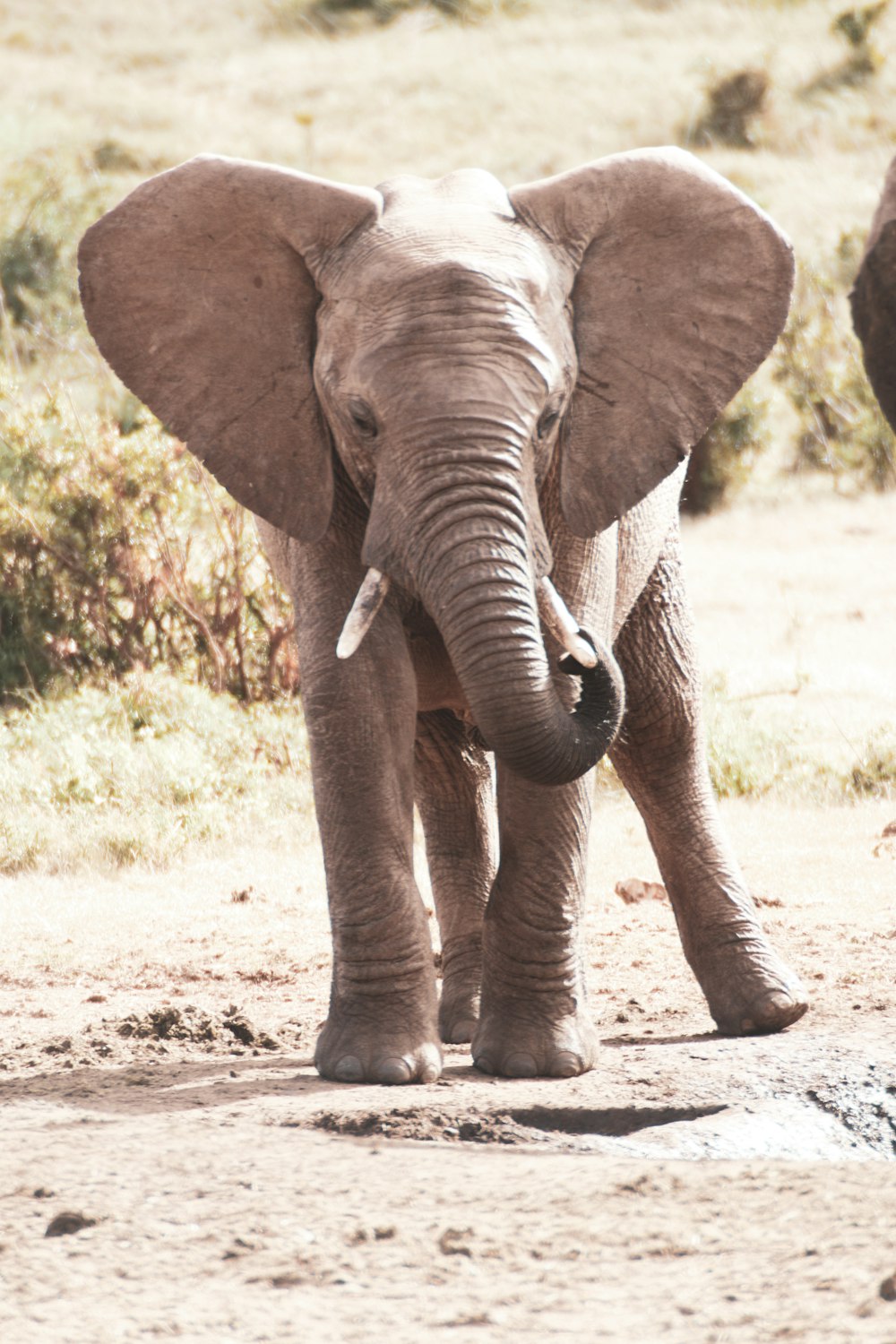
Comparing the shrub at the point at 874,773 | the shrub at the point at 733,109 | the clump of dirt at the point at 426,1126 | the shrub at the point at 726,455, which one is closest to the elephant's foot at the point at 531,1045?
the clump of dirt at the point at 426,1126

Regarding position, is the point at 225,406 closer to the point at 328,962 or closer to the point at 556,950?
the point at 556,950

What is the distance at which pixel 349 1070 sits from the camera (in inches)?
200

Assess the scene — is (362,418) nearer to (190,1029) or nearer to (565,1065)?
(565,1065)

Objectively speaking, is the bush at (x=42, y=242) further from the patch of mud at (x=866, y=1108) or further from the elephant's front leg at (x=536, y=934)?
the patch of mud at (x=866, y=1108)

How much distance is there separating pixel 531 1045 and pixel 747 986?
3.68 feet

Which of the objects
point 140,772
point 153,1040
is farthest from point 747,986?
point 140,772

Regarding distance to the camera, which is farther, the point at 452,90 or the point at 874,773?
the point at 452,90

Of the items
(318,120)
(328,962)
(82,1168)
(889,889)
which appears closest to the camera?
(82,1168)

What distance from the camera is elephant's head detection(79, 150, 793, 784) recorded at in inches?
181

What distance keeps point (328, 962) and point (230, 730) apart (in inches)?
139

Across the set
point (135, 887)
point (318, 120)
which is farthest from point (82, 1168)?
point (318, 120)

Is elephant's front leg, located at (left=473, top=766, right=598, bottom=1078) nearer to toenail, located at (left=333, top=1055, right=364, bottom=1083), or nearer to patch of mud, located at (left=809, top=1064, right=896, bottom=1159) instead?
toenail, located at (left=333, top=1055, right=364, bottom=1083)

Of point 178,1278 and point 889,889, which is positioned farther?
point 889,889

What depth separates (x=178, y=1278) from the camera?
3.54 metres
